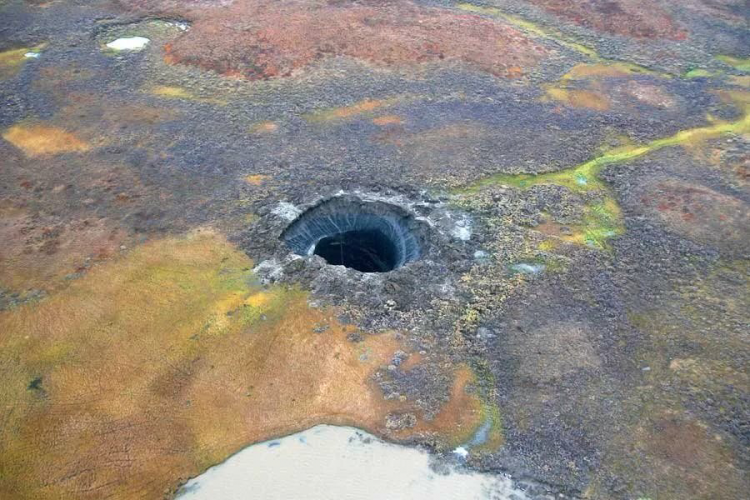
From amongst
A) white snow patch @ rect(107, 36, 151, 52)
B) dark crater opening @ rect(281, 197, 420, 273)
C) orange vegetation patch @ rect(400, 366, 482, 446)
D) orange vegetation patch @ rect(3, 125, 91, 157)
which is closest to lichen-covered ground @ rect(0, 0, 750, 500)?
orange vegetation patch @ rect(400, 366, 482, 446)

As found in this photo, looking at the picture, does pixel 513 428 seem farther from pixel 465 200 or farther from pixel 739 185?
pixel 739 185

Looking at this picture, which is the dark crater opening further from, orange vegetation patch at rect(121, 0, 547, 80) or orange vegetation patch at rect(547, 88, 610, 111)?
orange vegetation patch at rect(547, 88, 610, 111)

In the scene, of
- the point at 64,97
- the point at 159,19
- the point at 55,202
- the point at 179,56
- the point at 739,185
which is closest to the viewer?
the point at 55,202

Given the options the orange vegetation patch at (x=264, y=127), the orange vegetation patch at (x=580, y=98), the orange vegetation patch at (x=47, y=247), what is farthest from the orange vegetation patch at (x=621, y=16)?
the orange vegetation patch at (x=47, y=247)

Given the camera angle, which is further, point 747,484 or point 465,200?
point 465,200

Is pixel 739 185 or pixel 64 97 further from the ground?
pixel 739 185

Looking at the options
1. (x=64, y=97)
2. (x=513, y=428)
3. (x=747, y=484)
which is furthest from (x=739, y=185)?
(x=64, y=97)

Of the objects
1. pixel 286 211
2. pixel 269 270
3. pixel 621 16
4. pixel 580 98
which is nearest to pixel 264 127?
pixel 286 211
